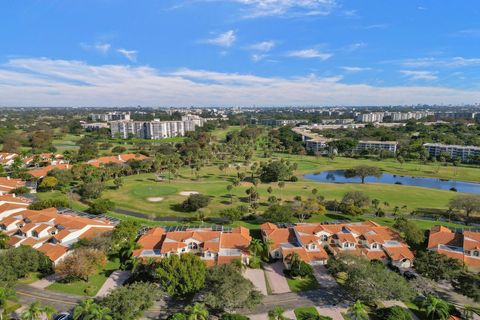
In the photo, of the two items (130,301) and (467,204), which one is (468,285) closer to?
(467,204)

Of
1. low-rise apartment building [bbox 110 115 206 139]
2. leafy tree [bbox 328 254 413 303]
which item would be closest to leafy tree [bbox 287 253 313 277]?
leafy tree [bbox 328 254 413 303]

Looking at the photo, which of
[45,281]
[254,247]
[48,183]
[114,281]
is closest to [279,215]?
[254,247]

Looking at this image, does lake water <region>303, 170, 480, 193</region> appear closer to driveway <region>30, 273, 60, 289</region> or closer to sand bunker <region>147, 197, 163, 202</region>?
sand bunker <region>147, 197, 163, 202</region>

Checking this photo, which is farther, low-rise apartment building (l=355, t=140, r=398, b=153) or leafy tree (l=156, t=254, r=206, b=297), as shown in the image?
low-rise apartment building (l=355, t=140, r=398, b=153)

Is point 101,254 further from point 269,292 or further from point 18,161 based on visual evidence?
point 18,161

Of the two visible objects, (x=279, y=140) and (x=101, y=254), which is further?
(x=279, y=140)

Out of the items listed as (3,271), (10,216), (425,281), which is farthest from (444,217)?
(10,216)

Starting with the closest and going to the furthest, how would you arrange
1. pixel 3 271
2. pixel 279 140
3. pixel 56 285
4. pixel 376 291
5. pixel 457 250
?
pixel 376 291
pixel 3 271
pixel 56 285
pixel 457 250
pixel 279 140
